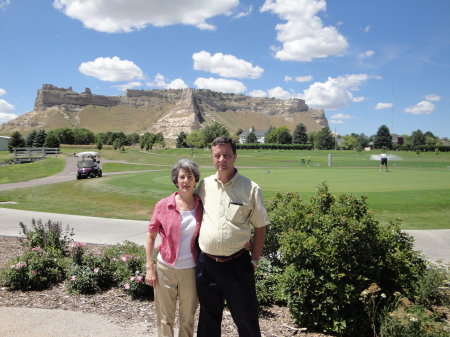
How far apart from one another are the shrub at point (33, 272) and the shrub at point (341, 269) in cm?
398

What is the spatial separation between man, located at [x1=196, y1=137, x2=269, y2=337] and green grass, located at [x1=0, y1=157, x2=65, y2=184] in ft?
100

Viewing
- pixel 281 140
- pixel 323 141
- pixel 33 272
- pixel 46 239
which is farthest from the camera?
pixel 281 140

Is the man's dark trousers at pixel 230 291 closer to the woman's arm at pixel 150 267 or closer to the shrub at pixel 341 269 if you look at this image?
the woman's arm at pixel 150 267

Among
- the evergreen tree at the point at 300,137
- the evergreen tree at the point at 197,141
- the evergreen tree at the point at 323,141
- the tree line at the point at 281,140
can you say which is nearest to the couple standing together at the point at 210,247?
the tree line at the point at 281,140

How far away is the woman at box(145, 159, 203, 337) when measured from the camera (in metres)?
3.69

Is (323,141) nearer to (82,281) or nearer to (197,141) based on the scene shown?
(197,141)

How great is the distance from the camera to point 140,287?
5.36 meters

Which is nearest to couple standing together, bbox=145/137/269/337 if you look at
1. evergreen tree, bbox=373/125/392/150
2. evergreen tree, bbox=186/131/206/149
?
evergreen tree, bbox=186/131/206/149

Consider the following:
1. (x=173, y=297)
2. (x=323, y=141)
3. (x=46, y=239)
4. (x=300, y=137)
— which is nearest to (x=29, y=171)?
(x=46, y=239)

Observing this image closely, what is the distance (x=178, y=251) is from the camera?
367 centimetres

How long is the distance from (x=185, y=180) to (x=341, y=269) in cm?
226

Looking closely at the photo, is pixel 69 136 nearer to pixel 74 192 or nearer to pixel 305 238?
pixel 74 192

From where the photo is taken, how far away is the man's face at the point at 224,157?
3564 millimetres

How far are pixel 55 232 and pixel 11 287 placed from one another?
5.71 feet
